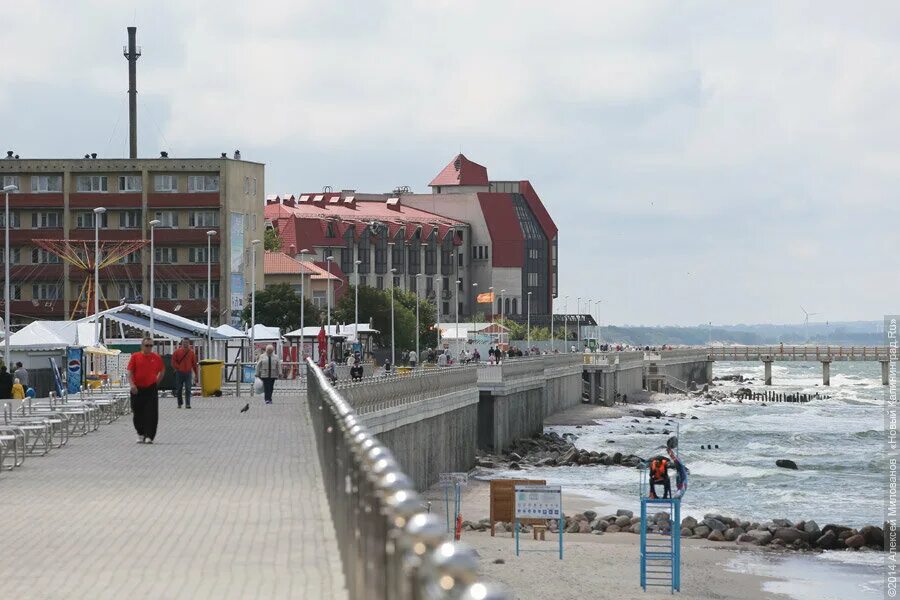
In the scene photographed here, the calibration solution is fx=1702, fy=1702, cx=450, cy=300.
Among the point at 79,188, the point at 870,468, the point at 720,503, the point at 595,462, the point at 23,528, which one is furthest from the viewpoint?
the point at 79,188

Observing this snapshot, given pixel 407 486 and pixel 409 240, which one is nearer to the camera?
pixel 407 486

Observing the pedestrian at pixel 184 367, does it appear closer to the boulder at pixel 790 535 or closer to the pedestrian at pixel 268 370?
the pedestrian at pixel 268 370

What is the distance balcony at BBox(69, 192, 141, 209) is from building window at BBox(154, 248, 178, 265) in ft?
13.1

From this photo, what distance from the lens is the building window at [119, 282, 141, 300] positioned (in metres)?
127

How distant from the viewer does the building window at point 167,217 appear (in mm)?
128750

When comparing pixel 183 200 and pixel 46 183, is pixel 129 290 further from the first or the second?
pixel 46 183

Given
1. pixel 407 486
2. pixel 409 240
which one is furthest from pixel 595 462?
pixel 409 240

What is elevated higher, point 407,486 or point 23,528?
point 407,486

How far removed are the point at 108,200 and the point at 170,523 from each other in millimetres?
114564

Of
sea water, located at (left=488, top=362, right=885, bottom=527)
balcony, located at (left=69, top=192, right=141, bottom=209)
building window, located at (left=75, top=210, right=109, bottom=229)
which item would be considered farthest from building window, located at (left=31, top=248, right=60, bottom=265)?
sea water, located at (left=488, top=362, right=885, bottom=527)

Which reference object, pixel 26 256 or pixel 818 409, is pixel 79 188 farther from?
pixel 818 409

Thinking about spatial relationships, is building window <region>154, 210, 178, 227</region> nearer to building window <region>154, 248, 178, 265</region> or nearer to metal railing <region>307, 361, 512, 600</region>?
building window <region>154, 248, 178, 265</region>

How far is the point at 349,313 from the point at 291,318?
15.5m

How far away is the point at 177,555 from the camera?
13.9 m
